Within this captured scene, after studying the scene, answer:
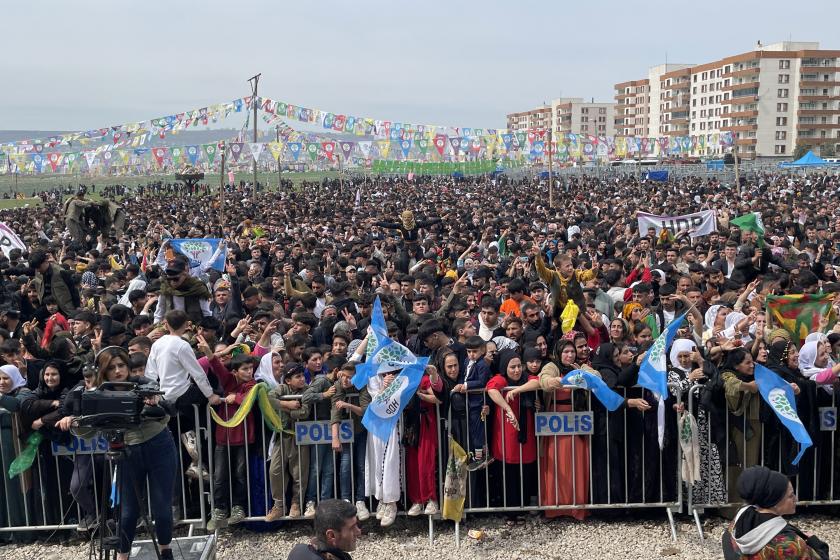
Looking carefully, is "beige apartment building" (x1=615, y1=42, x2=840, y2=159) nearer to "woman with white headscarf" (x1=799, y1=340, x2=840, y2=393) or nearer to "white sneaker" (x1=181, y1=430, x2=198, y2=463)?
"woman with white headscarf" (x1=799, y1=340, x2=840, y2=393)

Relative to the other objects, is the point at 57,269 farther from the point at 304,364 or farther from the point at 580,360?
the point at 580,360

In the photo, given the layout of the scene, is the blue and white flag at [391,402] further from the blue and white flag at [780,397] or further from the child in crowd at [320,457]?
the blue and white flag at [780,397]

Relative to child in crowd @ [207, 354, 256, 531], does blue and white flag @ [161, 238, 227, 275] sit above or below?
above

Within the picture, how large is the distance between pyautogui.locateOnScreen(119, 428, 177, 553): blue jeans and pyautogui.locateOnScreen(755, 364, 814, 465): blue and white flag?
395 cm

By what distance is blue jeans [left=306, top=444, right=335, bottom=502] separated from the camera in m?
5.74

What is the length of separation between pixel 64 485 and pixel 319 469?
6.19 ft

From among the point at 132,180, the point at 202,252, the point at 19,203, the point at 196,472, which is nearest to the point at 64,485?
the point at 196,472

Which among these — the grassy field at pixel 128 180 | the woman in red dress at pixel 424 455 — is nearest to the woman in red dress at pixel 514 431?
the woman in red dress at pixel 424 455

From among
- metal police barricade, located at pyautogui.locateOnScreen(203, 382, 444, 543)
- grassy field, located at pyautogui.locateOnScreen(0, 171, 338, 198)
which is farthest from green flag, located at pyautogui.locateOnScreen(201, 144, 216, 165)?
metal police barricade, located at pyautogui.locateOnScreen(203, 382, 444, 543)

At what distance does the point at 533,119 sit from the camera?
15238 centimetres

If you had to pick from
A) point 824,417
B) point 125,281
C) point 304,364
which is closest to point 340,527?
point 304,364

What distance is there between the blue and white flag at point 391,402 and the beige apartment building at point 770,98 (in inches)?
Answer: 3528

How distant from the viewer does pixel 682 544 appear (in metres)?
5.47

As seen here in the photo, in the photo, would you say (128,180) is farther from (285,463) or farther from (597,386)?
(597,386)
